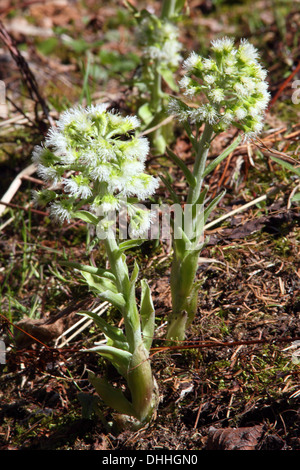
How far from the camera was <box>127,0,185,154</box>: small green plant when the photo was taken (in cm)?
345

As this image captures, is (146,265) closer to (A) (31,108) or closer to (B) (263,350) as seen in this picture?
(B) (263,350)

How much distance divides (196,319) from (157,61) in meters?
2.08

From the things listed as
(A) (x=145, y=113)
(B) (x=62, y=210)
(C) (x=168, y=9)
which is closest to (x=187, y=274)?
(B) (x=62, y=210)

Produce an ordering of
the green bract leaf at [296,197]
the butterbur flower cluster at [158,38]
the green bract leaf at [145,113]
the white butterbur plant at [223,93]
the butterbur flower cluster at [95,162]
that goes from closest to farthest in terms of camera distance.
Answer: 1. the butterbur flower cluster at [95,162]
2. the white butterbur plant at [223,93]
3. the green bract leaf at [296,197]
4. the butterbur flower cluster at [158,38]
5. the green bract leaf at [145,113]

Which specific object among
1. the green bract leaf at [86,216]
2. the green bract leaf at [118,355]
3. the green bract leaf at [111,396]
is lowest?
the green bract leaf at [111,396]

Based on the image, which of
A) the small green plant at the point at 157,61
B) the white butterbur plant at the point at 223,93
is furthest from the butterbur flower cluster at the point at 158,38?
the white butterbur plant at the point at 223,93

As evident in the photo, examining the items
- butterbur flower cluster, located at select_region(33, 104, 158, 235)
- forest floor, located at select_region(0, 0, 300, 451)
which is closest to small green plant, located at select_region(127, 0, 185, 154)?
forest floor, located at select_region(0, 0, 300, 451)

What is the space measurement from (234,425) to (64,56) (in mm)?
4570

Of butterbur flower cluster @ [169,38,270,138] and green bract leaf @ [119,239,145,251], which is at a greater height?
butterbur flower cluster @ [169,38,270,138]

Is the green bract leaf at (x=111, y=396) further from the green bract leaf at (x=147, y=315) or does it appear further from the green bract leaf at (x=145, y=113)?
the green bract leaf at (x=145, y=113)

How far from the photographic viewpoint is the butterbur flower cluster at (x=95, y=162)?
1.85 meters

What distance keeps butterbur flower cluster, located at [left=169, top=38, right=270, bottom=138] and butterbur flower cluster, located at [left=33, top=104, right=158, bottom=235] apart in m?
0.40

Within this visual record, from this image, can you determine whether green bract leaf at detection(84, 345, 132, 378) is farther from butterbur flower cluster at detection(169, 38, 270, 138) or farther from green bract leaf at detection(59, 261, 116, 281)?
butterbur flower cluster at detection(169, 38, 270, 138)

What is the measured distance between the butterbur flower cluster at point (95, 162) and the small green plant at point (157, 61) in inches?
60.5
